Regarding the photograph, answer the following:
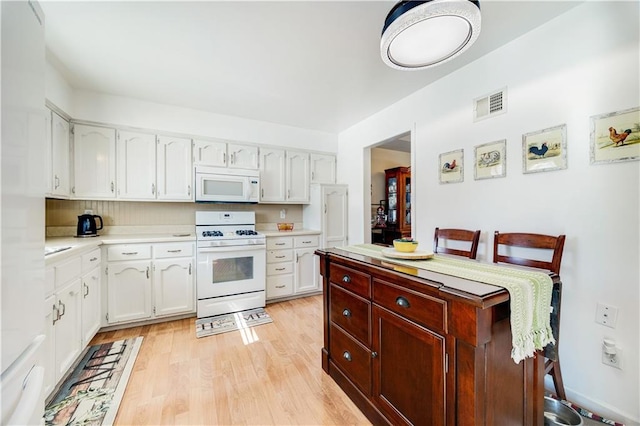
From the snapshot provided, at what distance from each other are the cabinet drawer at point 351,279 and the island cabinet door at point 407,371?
14 cm

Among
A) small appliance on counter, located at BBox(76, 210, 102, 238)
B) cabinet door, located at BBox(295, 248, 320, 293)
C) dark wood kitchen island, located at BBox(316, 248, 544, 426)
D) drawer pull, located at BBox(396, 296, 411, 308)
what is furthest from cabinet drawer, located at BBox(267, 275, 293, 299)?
drawer pull, located at BBox(396, 296, 411, 308)

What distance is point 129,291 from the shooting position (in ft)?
8.47

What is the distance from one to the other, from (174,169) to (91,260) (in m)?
1.32

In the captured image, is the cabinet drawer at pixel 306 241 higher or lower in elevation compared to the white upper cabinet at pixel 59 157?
lower

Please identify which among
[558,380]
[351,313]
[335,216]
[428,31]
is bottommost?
[558,380]

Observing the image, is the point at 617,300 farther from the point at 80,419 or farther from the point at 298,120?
the point at 298,120

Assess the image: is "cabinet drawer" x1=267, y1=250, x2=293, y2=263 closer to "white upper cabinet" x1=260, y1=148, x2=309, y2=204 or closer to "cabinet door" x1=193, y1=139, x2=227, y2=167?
"white upper cabinet" x1=260, y1=148, x2=309, y2=204

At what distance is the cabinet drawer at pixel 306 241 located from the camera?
11.6 feet

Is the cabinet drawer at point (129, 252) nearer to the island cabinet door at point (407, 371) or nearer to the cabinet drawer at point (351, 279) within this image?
the cabinet drawer at point (351, 279)

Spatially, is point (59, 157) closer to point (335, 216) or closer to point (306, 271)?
point (306, 271)

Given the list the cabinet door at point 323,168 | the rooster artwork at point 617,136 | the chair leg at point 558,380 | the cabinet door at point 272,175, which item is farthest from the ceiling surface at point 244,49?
the chair leg at point 558,380

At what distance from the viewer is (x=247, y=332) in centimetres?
255

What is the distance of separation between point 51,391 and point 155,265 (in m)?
1.22

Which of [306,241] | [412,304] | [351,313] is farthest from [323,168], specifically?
[412,304]
